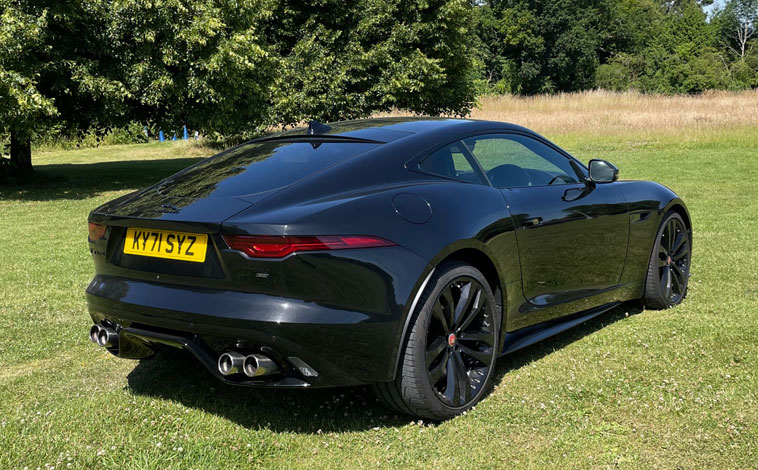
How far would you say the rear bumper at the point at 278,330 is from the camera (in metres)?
2.93

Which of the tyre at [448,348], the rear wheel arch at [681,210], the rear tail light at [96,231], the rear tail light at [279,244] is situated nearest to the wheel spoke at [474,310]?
the tyre at [448,348]

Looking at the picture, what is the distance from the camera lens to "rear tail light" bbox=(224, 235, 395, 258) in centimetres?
289

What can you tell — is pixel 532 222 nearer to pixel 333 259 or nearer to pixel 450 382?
pixel 450 382

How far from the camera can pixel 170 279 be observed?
10.4 ft

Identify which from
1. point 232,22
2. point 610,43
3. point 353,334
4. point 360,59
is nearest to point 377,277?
point 353,334

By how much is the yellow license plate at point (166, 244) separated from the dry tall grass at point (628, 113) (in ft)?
75.4

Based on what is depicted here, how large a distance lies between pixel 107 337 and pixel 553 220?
2.48m

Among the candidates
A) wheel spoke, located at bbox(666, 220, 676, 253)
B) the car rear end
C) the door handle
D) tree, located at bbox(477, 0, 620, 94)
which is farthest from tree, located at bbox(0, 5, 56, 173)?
tree, located at bbox(477, 0, 620, 94)

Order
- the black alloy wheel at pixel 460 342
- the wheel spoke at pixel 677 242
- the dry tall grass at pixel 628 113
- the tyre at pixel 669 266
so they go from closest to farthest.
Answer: the black alloy wheel at pixel 460 342, the tyre at pixel 669 266, the wheel spoke at pixel 677 242, the dry tall grass at pixel 628 113

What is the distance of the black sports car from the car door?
0.02m

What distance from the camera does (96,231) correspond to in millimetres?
3574

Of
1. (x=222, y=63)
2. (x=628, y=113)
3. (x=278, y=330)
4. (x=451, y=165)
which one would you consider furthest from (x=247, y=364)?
(x=628, y=113)

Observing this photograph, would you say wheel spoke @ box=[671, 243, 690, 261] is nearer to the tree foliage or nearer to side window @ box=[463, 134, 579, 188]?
side window @ box=[463, 134, 579, 188]

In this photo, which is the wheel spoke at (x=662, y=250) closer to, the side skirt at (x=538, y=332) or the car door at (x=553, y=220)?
the car door at (x=553, y=220)
